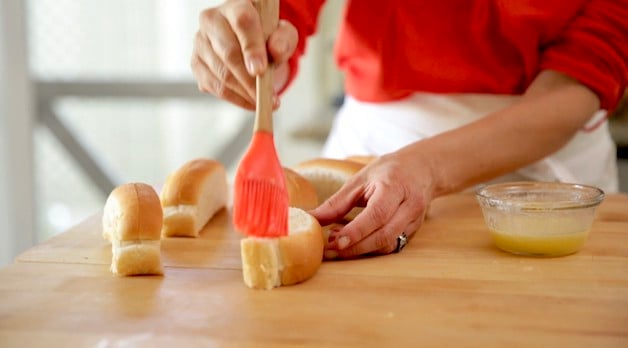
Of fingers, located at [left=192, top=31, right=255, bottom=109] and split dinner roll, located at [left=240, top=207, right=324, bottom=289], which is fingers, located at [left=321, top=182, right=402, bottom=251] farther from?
fingers, located at [left=192, top=31, right=255, bottom=109]

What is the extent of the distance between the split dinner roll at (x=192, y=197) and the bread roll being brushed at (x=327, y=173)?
126 mm

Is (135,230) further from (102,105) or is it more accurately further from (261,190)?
(102,105)

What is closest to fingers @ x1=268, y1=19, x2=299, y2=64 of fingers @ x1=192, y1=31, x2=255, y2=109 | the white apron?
fingers @ x1=192, y1=31, x2=255, y2=109

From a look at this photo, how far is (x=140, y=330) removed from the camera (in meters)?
0.69

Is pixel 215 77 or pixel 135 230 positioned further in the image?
pixel 215 77

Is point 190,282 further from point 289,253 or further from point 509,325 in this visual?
point 509,325

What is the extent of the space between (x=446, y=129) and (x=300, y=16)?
0.30 m

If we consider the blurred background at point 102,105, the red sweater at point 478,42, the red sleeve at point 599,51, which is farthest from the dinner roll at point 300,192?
the blurred background at point 102,105

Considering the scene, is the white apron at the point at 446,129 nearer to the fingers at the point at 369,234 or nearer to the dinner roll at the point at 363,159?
the dinner roll at the point at 363,159

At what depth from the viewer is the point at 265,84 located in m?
0.82

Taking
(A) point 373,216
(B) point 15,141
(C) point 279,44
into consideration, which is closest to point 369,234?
(A) point 373,216

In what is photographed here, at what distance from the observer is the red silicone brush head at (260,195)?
0.76 meters

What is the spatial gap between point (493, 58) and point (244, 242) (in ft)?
2.10

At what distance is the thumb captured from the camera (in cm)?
93
